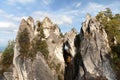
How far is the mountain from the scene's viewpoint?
148 feet

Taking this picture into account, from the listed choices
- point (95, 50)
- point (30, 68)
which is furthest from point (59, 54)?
point (95, 50)

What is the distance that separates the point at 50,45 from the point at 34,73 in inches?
292

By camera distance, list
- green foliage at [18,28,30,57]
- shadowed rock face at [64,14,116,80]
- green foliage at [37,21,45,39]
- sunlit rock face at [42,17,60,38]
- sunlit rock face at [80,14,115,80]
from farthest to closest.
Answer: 1. sunlit rock face at [42,17,60,38]
2. green foliage at [37,21,45,39]
3. green foliage at [18,28,30,57]
4. sunlit rock face at [80,14,115,80]
5. shadowed rock face at [64,14,116,80]

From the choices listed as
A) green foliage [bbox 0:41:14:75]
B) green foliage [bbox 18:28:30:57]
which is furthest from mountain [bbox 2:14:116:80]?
green foliage [bbox 0:41:14:75]

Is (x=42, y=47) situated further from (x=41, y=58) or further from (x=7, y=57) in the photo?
(x=7, y=57)

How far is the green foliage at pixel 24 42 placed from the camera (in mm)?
47653

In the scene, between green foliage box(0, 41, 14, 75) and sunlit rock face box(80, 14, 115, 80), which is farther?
green foliage box(0, 41, 14, 75)

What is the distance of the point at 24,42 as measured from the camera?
48.8 meters

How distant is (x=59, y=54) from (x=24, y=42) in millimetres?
7650

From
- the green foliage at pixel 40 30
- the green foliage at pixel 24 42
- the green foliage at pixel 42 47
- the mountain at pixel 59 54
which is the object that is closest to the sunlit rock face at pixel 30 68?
the mountain at pixel 59 54

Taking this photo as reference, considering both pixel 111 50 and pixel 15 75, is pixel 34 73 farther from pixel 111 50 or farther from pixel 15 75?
pixel 111 50

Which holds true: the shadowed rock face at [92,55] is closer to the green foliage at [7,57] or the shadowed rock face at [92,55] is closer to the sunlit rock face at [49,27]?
the sunlit rock face at [49,27]

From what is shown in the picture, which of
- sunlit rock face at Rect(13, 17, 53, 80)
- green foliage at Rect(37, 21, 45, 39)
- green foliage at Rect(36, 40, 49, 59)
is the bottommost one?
sunlit rock face at Rect(13, 17, 53, 80)

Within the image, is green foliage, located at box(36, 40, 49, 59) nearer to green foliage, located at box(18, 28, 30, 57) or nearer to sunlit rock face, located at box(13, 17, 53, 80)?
sunlit rock face, located at box(13, 17, 53, 80)
